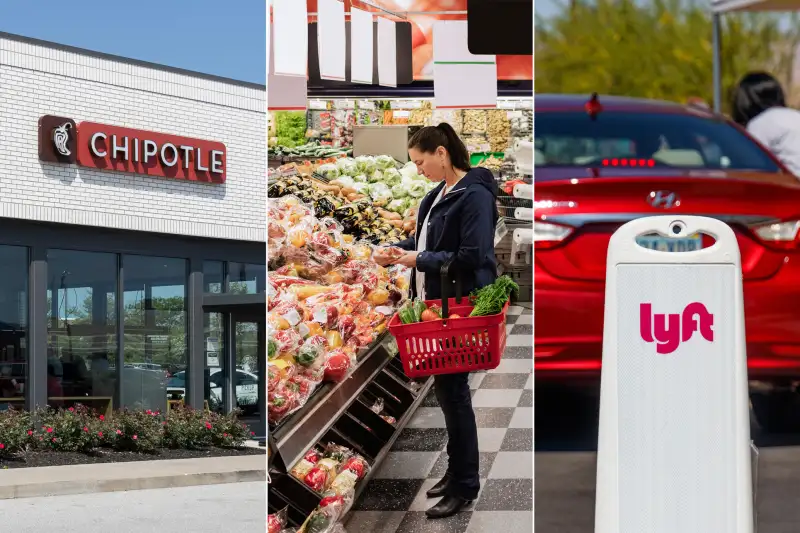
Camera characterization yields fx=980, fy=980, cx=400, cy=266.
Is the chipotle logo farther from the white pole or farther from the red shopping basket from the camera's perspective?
the white pole

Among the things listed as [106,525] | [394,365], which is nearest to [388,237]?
[394,365]

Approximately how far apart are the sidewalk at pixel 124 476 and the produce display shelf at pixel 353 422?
5.18m

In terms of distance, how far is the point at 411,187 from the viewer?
3578 millimetres

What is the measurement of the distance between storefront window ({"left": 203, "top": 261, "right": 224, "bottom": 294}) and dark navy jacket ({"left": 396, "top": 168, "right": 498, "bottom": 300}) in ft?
35.3

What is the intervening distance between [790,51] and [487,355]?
1.51 meters

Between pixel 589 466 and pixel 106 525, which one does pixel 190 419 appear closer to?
pixel 106 525

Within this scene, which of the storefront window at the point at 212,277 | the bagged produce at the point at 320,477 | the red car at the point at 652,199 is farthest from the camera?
the storefront window at the point at 212,277

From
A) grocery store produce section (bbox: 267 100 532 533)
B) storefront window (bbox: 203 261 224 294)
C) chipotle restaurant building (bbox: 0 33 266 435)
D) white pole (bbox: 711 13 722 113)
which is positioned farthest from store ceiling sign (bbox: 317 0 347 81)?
storefront window (bbox: 203 261 224 294)

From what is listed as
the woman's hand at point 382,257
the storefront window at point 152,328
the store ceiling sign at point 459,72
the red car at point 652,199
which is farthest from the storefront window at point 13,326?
the red car at point 652,199

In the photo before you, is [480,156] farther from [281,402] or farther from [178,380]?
[178,380]

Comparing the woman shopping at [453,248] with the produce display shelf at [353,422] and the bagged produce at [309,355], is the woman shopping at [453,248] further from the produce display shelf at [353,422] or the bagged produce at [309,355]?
the bagged produce at [309,355]

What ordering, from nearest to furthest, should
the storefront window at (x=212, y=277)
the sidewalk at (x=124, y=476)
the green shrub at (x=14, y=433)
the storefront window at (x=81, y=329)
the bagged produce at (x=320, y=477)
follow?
the bagged produce at (x=320, y=477) → the sidewalk at (x=124, y=476) → the green shrub at (x=14, y=433) → the storefront window at (x=81, y=329) → the storefront window at (x=212, y=277)

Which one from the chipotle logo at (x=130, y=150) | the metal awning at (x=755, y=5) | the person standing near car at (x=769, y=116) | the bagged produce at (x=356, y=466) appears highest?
the chipotle logo at (x=130, y=150)

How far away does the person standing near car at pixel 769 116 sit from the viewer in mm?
3420
